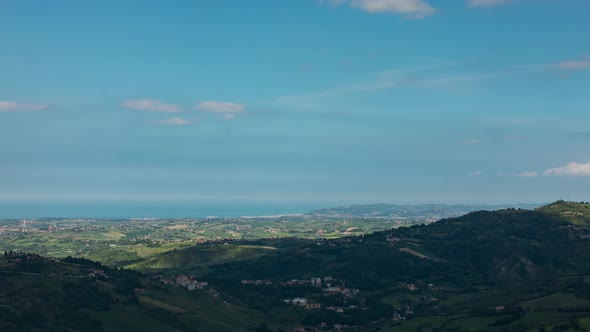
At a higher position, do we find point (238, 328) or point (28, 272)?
point (28, 272)

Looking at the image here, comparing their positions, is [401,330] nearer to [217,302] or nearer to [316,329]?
[316,329]

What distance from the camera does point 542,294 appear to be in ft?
606

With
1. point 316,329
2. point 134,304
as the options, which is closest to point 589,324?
point 316,329

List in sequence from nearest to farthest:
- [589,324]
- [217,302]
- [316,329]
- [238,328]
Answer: [589,324], [238,328], [316,329], [217,302]

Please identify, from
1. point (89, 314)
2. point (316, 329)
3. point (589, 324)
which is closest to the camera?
point (589, 324)

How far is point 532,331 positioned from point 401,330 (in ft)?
124

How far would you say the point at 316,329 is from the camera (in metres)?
181

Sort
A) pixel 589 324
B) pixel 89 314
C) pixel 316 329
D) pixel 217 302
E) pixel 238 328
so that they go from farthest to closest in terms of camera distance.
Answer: pixel 217 302 → pixel 316 329 → pixel 238 328 → pixel 89 314 → pixel 589 324

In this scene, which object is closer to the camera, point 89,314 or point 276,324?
point 89,314

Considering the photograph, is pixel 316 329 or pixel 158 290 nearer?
pixel 316 329

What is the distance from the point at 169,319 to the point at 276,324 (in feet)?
113

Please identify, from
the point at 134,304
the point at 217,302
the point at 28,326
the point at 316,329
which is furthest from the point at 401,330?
the point at 28,326

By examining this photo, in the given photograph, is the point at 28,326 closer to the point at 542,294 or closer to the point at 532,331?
the point at 532,331

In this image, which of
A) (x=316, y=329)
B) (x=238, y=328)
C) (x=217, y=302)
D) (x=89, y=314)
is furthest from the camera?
(x=217, y=302)
